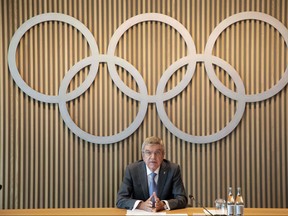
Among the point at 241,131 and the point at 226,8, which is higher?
the point at 226,8

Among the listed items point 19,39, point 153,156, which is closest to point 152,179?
point 153,156

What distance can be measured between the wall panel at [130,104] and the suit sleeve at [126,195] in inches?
44.1

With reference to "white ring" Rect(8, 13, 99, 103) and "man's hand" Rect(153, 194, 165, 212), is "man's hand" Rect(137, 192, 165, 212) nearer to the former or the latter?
"man's hand" Rect(153, 194, 165, 212)

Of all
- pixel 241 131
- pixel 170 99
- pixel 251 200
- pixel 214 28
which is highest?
pixel 214 28

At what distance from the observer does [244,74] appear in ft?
18.7

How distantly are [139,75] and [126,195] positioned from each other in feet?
5.55

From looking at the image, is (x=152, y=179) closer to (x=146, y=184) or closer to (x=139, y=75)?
(x=146, y=184)

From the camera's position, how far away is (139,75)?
18.4 ft

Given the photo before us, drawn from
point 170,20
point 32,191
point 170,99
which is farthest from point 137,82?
point 32,191

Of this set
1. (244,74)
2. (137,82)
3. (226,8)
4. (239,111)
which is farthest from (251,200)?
(226,8)

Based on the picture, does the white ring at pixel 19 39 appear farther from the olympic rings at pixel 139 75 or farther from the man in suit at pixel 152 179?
the man in suit at pixel 152 179

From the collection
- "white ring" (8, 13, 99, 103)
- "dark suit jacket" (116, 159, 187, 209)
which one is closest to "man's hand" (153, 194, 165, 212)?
"dark suit jacket" (116, 159, 187, 209)

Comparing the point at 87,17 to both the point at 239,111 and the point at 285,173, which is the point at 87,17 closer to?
the point at 239,111

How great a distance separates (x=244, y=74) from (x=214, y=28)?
0.68 metres
